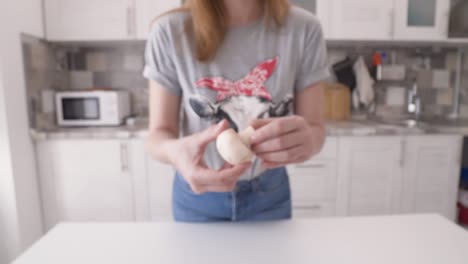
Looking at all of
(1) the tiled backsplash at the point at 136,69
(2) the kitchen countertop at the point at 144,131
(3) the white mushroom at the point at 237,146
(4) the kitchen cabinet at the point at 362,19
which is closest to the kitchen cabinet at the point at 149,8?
(1) the tiled backsplash at the point at 136,69

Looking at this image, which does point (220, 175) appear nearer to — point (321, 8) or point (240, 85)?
point (240, 85)

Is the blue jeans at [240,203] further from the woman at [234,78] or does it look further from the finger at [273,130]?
the finger at [273,130]

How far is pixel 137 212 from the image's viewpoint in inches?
63.3

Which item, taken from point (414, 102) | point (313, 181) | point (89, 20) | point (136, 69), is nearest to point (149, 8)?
point (89, 20)

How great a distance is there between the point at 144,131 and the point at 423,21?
63.5 inches

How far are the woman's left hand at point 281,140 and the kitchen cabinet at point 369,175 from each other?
1170 mm

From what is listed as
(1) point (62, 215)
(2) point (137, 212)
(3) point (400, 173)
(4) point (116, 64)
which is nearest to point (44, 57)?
(4) point (116, 64)

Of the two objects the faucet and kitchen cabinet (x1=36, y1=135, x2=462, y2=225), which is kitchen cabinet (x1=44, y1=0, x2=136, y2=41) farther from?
the faucet

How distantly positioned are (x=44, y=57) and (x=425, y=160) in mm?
2092

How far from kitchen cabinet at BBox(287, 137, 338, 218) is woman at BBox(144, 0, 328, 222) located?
2.90ft

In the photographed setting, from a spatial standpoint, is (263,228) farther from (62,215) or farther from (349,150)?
(62,215)

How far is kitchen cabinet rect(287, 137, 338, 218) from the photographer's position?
1.59 m

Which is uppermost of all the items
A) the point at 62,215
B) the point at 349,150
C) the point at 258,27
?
the point at 258,27

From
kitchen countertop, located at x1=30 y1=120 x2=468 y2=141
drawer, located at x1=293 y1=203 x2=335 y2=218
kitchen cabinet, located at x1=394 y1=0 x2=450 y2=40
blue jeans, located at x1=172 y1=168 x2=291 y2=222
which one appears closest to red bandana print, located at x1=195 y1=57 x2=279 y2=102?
blue jeans, located at x1=172 y1=168 x2=291 y2=222
